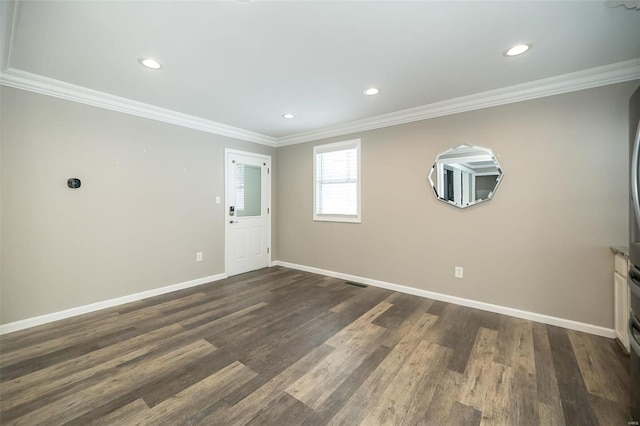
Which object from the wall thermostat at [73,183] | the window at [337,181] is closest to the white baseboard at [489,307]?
the window at [337,181]

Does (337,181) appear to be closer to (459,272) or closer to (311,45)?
(459,272)

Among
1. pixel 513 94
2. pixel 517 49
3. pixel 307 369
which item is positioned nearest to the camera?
pixel 307 369

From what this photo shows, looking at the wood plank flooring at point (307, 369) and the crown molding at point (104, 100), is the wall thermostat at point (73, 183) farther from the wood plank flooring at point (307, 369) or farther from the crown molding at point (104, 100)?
the wood plank flooring at point (307, 369)

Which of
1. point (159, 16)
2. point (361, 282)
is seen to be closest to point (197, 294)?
point (361, 282)

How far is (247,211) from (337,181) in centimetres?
175

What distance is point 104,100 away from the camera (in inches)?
124

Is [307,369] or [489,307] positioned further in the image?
[489,307]

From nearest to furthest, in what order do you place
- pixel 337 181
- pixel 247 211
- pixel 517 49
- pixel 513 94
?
pixel 517 49 < pixel 513 94 < pixel 337 181 < pixel 247 211

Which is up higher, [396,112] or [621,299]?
[396,112]

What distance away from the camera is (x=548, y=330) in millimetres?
2686

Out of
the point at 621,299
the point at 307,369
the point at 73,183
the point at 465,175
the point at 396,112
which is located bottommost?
the point at 307,369

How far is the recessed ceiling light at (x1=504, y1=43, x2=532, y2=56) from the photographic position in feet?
7.07

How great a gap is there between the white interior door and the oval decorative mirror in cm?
307

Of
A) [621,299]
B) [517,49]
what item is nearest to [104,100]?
[517,49]
